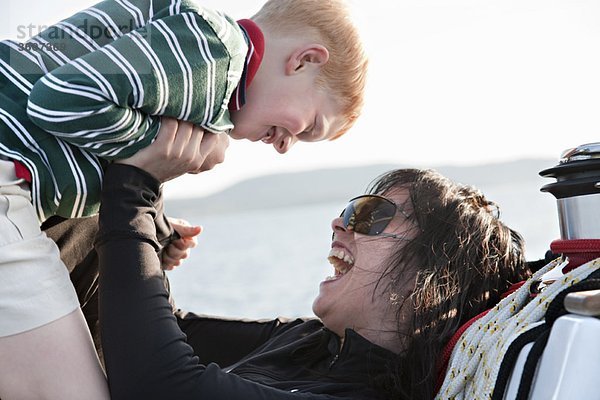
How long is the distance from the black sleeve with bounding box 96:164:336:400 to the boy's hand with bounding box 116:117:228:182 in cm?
7

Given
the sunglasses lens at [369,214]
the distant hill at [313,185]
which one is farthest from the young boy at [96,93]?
the distant hill at [313,185]

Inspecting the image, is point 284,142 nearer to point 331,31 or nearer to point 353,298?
point 331,31

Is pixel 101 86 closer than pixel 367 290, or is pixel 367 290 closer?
pixel 101 86

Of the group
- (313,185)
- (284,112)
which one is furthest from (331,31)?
(313,185)

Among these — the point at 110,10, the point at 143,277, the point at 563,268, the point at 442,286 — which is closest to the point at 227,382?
the point at 143,277

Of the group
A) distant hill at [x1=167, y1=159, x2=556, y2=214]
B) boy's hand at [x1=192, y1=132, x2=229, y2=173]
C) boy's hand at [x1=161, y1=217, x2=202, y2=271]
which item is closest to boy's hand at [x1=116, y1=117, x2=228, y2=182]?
boy's hand at [x1=192, y1=132, x2=229, y2=173]

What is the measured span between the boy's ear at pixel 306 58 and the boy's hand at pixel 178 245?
621 mm

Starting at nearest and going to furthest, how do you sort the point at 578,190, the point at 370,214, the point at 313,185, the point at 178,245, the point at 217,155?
1. the point at 578,190
2. the point at 217,155
3. the point at 370,214
4. the point at 178,245
5. the point at 313,185

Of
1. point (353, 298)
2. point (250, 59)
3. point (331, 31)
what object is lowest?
point (353, 298)

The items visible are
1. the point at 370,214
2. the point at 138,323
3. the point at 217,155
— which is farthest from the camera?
the point at 370,214

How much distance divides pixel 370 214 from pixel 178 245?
658 mm

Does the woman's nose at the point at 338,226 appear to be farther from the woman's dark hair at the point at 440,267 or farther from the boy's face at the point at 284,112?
the boy's face at the point at 284,112

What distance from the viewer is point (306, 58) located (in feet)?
7.09

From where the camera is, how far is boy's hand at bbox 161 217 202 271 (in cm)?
242
